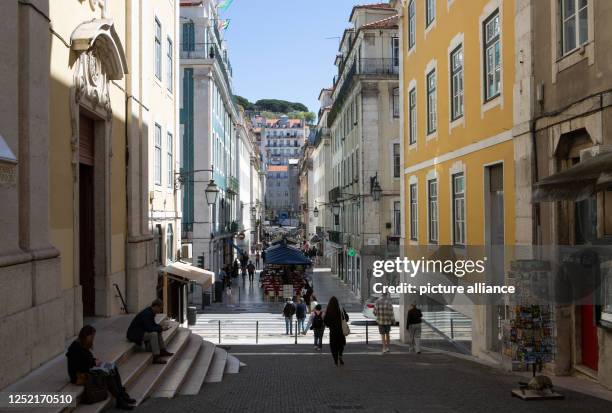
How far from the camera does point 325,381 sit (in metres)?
10.2

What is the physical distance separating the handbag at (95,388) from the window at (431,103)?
11.9 metres

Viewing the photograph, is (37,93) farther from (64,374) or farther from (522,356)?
(522,356)

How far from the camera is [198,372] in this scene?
1057 cm

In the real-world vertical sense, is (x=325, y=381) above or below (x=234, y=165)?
below

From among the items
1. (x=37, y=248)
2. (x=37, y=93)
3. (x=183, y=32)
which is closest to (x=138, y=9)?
(x=37, y=93)

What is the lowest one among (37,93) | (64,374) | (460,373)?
(460,373)

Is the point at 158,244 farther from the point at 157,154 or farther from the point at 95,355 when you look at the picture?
the point at 95,355

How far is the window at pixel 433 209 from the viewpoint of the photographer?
17.5 m

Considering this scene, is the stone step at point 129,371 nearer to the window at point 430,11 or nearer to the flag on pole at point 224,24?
the window at point 430,11

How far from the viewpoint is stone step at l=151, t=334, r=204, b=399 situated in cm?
887

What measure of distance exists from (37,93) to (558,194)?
20.5ft

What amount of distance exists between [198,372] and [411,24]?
44.1 ft

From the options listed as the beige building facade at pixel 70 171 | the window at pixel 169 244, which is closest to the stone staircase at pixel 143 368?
the beige building facade at pixel 70 171

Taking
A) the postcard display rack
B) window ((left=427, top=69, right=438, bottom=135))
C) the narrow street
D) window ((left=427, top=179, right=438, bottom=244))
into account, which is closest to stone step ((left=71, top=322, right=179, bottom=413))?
the narrow street
